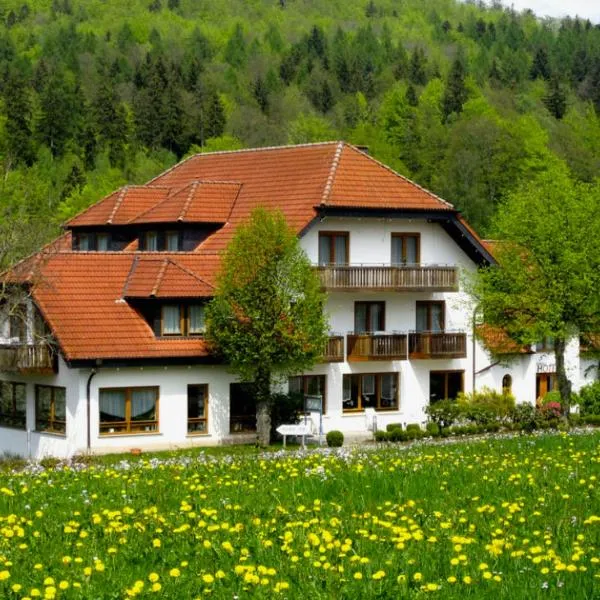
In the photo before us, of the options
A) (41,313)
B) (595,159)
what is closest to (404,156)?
(595,159)

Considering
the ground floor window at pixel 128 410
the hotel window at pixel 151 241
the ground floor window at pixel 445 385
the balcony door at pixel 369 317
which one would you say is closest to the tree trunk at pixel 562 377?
the ground floor window at pixel 445 385

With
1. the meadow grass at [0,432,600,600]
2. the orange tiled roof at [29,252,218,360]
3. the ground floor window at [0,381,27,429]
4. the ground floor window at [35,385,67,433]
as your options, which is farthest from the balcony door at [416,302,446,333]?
the meadow grass at [0,432,600,600]

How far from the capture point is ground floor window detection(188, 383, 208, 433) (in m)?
42.9

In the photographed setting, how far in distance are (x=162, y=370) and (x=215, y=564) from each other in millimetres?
28087

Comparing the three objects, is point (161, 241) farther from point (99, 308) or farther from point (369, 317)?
point (369, 317)

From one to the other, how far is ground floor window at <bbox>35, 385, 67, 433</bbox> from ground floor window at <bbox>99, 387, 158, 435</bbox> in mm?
1158

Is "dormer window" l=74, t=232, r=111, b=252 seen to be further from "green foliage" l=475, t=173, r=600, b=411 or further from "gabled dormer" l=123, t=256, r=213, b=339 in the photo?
"green foliage" l=475, t=173, r=600, b=411

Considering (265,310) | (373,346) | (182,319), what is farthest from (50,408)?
(373,346)

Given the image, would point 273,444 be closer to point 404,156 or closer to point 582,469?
point 582,469

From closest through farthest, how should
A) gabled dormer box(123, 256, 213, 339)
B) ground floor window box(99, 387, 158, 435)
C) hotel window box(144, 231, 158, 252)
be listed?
1. ground floor window box(99, 387, 158, 435)
2. gabled dormer box(123, 256, 213, 339)
3. hotel window box(144, 231, 158, 252)

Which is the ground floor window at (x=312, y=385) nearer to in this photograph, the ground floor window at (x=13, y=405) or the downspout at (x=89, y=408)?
the downspout at (x=89, y=408)

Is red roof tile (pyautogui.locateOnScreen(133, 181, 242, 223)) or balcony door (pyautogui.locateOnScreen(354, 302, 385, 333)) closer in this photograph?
balcony door (pyautogui.locateOnScreen(354, 302, 385, 333))

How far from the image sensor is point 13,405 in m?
43.6

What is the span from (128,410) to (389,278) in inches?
403
